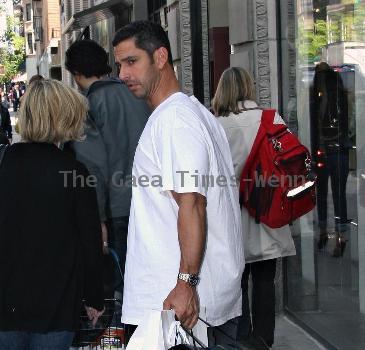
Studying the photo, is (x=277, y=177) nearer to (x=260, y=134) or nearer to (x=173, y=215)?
(x=260, y=134)

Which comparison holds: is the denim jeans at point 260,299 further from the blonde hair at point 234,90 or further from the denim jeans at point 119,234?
the blonde hair at point 234,90

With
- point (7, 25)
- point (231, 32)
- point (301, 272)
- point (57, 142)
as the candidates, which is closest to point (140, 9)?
point (231, 32)

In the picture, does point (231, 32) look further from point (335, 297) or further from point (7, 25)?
point (7, 25)

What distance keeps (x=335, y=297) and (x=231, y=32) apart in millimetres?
2708

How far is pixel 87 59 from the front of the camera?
5.38 m

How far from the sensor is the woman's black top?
347 cm

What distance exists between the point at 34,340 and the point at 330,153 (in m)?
3.03

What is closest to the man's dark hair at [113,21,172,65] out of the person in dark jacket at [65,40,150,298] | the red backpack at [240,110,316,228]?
the person in dark jacket at [65,40,150,298]

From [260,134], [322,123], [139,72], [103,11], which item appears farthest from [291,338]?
[103,11]

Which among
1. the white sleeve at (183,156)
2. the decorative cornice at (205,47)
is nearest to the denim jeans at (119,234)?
the white sleeve at (183,156)

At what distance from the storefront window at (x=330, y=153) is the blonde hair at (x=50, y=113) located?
2276 millimetres

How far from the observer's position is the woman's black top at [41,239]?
11.4 ft

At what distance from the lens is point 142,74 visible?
3.29 metres

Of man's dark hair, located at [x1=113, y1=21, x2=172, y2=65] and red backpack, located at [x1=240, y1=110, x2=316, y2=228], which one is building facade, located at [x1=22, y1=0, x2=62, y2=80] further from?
man's dark hair, located at [x1=113, y1=21, x2=172, y2=65]
